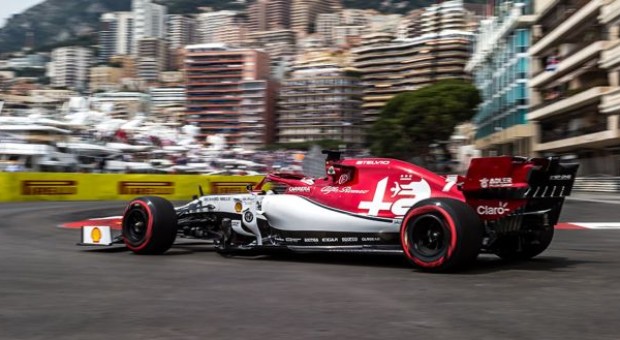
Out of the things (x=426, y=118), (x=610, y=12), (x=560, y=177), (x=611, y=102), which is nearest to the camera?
(x=560, y=177)

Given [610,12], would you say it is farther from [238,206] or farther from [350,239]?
[350,239]

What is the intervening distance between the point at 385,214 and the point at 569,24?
44855 mm

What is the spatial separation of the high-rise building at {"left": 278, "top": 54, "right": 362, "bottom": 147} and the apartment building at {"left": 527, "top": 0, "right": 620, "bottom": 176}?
52.9ft

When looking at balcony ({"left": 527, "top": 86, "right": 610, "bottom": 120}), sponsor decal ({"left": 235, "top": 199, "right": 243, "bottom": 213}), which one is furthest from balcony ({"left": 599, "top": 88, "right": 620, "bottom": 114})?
sponsor decal ({"left": 235, "top": 199, "right": 243, "bottom": 213})

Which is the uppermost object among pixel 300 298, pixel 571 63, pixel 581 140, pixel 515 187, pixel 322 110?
pixel 571 63

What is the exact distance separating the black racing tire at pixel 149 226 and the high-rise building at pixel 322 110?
43.7 metres

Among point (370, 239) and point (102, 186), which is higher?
point (370, 239)

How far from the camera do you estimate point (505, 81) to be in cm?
6581

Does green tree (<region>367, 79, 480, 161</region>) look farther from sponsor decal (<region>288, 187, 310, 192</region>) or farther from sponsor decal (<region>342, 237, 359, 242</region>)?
sponsor decal (<region>342, 237, 359, 242</region>)

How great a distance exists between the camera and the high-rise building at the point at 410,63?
118 meters

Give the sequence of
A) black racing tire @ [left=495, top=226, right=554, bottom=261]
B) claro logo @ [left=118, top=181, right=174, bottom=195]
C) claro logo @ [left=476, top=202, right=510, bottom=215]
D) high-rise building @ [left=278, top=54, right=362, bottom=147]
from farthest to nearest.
Answer: high-rise building @ [left=278, top=54, right=362, bottom=147]
claro logo @ [left=118, top=181, right=174, bottom=195]
black racing tire @ [left=495, top=226, right=554, bottom=261]
claro logo @ [left=476, top=202, right=510, bottom=215]

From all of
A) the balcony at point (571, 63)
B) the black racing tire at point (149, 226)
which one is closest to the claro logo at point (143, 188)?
the black racing tire at point (149, 226)

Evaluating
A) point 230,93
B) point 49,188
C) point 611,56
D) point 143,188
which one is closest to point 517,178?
point 49,188

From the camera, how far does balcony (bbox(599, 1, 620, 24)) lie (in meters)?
38.6
